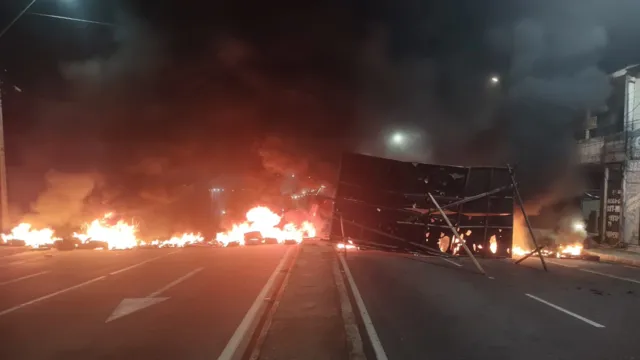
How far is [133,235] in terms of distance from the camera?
63.4ft

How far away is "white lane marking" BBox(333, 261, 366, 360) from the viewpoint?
4684 mm

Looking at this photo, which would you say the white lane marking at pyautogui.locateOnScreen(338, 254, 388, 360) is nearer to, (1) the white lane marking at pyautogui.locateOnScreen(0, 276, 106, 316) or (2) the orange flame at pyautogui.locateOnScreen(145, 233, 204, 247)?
(1) the white lane marking at pyautogui.locateOnScreen(0, 276, 106, 316)

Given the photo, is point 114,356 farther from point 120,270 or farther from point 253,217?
point 253,217

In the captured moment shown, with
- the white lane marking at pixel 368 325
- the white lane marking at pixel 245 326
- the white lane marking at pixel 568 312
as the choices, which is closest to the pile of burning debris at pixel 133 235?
the white lane marking at pixel 368 325

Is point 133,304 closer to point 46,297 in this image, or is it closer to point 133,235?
point 46,297

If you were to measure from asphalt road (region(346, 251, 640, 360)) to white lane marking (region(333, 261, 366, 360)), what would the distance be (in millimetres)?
121

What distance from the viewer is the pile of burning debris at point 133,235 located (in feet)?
56.5

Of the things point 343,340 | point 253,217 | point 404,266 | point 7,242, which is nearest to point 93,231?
point 7,242

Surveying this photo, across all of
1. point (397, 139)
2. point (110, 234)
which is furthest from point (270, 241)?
point (397, 139)

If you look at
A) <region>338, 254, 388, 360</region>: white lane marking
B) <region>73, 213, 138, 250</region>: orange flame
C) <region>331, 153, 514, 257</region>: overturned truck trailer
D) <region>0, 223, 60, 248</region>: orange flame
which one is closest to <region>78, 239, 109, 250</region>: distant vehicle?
<region>73, 213, 138, 250</region>: orange flame

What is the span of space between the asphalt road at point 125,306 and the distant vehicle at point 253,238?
634 cm

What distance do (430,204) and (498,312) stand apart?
659 cm

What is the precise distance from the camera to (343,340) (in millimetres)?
5121

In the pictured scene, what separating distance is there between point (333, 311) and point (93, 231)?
15.0 meters
